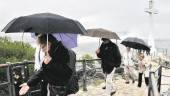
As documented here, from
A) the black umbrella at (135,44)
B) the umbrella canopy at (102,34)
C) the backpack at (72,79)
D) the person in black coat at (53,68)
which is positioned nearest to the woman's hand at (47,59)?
the person in black coat at (53,68)

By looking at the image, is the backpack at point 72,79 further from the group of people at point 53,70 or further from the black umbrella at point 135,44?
the black umbrella at point 135,44

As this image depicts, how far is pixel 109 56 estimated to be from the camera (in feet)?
37.7

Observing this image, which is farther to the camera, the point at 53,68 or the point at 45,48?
the point at 45,48

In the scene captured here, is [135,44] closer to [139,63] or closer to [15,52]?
[139,63]

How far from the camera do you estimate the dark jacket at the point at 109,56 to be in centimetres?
1141

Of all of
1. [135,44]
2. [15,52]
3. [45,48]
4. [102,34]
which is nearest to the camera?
[45,48]

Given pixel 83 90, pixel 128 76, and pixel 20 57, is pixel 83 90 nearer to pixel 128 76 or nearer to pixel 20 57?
pixel 128 76

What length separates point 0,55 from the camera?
66.2 ft

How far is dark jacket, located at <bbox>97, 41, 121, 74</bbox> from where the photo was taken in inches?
449

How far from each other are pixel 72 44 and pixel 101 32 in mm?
3646

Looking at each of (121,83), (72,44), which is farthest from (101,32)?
(121,83)

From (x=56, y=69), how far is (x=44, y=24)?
646mm

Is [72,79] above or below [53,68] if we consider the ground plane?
below

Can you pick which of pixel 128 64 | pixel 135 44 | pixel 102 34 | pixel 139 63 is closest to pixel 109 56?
pixel 102 34
